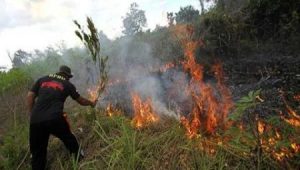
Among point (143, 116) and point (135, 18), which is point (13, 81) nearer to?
point (143, 116)

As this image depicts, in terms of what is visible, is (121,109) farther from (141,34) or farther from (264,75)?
(141,34)

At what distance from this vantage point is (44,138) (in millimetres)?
Result: 6281

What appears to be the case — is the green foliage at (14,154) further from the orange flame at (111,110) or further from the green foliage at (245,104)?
the green foliage at (245,104)

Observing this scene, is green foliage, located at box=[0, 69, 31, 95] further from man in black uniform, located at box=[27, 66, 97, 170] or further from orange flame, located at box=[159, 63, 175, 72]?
man in black uniform, located at box=[27, 66, 97, 170]

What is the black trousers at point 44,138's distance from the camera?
6.16 m

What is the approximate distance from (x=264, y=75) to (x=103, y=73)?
5.35m

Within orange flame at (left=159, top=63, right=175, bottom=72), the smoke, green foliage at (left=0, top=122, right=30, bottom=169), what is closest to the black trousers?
green foliage at (left=0, top=122, right=30, bottom=169)

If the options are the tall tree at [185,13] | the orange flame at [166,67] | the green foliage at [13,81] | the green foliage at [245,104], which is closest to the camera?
the green foliage at [245,104]

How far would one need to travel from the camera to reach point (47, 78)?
6633 millimetres

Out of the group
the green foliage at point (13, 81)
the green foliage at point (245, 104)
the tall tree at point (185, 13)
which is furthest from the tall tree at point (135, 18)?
the green foliage at point (245, 104)

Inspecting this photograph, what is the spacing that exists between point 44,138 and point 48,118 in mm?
391

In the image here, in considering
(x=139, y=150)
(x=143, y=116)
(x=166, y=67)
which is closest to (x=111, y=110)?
(x=143, y=116)

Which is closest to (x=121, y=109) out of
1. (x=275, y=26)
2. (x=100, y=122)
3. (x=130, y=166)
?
(x=100, y=122)

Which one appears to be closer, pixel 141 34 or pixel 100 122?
pixel 100 122
